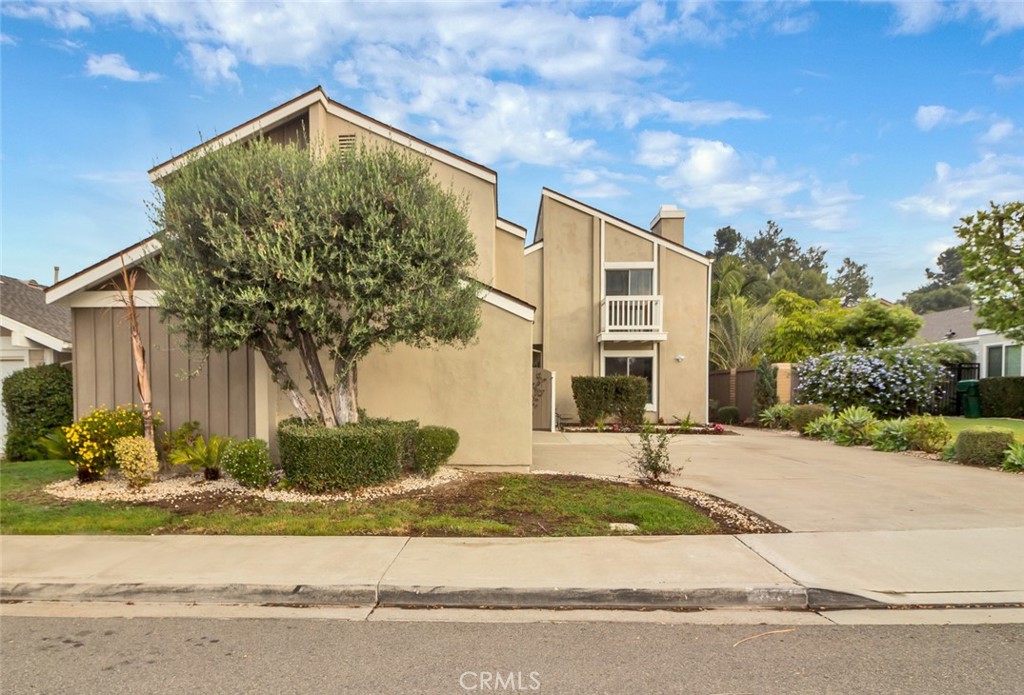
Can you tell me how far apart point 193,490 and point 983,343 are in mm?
27176

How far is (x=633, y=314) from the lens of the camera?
18344 millimetres

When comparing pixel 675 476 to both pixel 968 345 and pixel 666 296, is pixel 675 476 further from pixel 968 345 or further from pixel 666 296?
pixel 968 345

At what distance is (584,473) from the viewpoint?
30.8 ft

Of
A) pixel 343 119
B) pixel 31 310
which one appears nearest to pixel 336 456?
pixel 343 119

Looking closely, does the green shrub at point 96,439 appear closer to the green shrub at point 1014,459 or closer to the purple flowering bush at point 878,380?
the green shrub at point 1014,459

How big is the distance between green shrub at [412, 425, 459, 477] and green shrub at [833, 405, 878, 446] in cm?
980

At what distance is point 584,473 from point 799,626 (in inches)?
208

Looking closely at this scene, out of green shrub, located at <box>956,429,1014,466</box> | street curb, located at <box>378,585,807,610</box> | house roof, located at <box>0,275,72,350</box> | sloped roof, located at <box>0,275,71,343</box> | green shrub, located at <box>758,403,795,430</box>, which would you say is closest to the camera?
street curb, located at <box>378,585,807,610</box>

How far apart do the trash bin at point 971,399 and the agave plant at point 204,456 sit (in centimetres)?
2160

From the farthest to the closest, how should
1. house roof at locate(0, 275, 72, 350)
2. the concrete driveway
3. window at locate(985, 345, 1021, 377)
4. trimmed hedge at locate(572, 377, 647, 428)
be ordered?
window at locate(985, 345, 1021, 377), trimmed hedge at locate(572, 377, 647, 428), house roof at locate(0, 275, 72, 350), the concrete driveway

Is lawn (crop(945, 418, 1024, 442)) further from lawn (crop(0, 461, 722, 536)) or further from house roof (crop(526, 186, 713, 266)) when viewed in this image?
lawn (crop(0, 461, 722, 536))

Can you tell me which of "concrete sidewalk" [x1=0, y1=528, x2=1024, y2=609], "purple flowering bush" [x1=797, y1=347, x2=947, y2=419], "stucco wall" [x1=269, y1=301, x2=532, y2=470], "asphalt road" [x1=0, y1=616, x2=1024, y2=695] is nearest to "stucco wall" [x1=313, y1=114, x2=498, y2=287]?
"stucco wall" [x1=269, y1=301, x2=532, y2=470]

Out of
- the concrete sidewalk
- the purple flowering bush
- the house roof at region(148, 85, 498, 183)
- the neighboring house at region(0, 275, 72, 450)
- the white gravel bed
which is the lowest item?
the concrete sidewalk

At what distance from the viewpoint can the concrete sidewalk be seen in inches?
179
